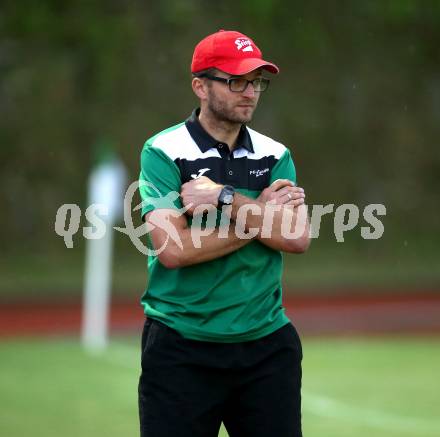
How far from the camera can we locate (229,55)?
439 centimetres

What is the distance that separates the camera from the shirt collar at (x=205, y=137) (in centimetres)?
445

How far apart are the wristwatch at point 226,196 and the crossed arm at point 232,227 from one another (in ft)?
0.06

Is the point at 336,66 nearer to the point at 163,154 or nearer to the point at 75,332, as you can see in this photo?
the point at 75,332

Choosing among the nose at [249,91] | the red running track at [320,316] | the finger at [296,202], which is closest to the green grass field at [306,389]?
the red running track at [320,316]

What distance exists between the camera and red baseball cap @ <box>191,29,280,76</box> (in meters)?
4.35

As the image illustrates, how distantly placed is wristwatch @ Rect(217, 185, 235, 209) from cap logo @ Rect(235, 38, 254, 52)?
1.96 feet

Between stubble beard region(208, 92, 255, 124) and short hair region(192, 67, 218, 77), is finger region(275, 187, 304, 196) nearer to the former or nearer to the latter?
stubble beard region(208, 92, 255, 124)

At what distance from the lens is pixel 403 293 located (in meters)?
18.1

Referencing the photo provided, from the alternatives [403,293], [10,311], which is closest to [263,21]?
[403,293]

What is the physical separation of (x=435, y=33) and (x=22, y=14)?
8995 mm

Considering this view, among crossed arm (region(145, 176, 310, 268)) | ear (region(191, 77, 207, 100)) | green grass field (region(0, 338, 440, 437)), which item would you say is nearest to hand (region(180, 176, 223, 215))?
crossed arm (region(145, 176, 310, 268))

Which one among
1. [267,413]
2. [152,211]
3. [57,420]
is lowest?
[57,420]

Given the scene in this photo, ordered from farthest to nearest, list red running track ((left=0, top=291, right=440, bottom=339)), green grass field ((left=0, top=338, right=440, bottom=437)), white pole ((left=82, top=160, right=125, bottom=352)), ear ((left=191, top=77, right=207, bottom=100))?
1. red running track ((left=0, top=291, right=440, bottom=339))
2. white pole ((left=82, top=160, right=125, bottom=352))
3. green grass field ((left=0, top=338, right=440, bottom=437))
4. ear ((left=191, top=77, right=207, bottom=100))

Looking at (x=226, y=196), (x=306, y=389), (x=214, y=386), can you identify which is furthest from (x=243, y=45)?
(x=306, y=389)
